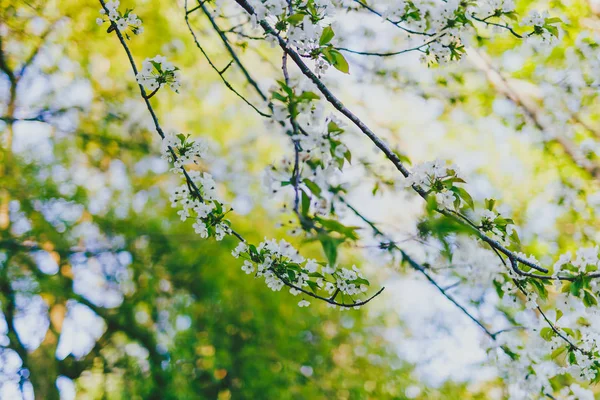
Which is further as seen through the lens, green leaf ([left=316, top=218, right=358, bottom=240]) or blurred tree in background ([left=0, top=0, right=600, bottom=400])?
blurred tree in background ([left=0, top=0, right=600, bottom=400])

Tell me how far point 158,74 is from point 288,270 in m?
0.77

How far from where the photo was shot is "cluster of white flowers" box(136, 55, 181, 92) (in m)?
1.43

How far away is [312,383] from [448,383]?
1643mm

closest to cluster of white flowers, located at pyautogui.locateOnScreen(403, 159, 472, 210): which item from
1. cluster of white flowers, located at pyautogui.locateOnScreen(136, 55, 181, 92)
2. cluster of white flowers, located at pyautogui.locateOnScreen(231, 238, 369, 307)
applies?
cluster of white flowers, located at pyautogui.locateOnScreen(231, 238, 369, 307)

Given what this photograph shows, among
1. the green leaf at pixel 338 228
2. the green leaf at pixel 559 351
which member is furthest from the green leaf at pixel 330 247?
the green leaf at pixel 559 351

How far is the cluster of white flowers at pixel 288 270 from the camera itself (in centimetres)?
136

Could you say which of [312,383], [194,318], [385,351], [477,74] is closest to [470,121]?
[477,74]

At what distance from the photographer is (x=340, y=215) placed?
1246mm

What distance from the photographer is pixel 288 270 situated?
1.36 metres

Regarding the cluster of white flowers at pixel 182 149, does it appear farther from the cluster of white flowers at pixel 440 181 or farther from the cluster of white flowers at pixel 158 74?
the cluster of white flowers at pixel 440 181

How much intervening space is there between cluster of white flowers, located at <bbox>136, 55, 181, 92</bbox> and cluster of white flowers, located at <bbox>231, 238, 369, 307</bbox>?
59cm

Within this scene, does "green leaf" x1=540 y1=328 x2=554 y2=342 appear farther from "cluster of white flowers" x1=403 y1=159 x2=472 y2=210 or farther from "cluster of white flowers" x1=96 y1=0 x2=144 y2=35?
"cluster of white flowers" x1=96 y1=0 x2=144 y2=35

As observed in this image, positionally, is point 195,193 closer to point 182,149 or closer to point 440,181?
point 182,149

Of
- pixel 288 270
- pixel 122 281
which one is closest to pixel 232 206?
pixel 122 281
